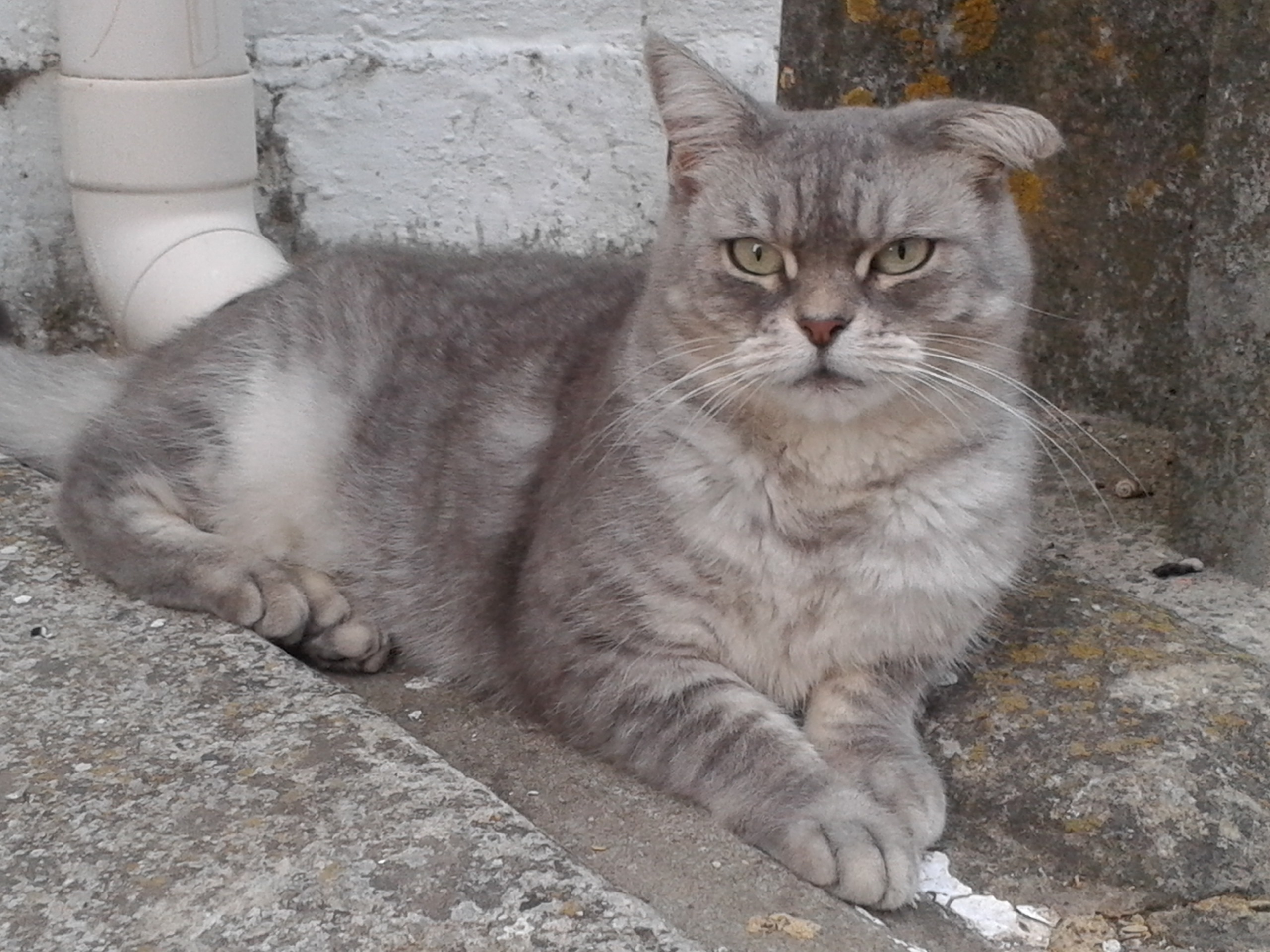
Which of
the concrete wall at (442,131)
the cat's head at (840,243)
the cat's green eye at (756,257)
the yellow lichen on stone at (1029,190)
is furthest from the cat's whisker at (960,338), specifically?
the concrete wall at (442,131)

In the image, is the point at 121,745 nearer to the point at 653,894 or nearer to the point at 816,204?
the point at 653,894

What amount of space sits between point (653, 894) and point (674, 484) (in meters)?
0.72

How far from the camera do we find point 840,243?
238 centimetres

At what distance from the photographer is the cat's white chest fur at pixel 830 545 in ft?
8.18

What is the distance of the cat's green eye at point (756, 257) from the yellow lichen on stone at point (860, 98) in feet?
5.28

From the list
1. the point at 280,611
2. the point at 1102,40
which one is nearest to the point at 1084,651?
the point at 280,611

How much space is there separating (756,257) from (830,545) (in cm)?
49

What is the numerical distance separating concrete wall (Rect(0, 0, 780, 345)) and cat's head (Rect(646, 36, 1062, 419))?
157 centimetres

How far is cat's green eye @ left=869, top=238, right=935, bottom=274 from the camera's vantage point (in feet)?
7.88

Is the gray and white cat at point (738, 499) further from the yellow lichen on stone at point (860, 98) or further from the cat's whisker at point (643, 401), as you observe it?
the yellow lichen on stone at point (860, 98)

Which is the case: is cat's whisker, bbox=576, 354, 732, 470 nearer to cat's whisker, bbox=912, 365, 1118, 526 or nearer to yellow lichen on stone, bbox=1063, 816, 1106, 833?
cat's whisker, bbox=912, 365, 1118, 526

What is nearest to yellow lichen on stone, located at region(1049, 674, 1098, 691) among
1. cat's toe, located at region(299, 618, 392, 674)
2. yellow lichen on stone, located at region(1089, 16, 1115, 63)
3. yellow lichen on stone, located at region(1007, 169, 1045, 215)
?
cat's toe, located at region(299, 618, 392, 674)

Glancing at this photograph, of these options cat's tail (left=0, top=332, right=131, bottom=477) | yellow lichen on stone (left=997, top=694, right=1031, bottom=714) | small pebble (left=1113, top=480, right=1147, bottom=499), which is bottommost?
small pebble (left=1113, top=480, right=1147, bottom=499)

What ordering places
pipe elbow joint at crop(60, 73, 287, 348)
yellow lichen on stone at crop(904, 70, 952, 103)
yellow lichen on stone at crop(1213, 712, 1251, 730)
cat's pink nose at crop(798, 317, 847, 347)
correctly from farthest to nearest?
yellow lichen on stone at crop(904, 70, 952, 103) < pipe elbow joint at crop(60, 73, 287, 348) < yellow lichen on stone at crop(1213, 712, 1251, 730) < cat's pink nose at crop(798, 317, 847, 347)
